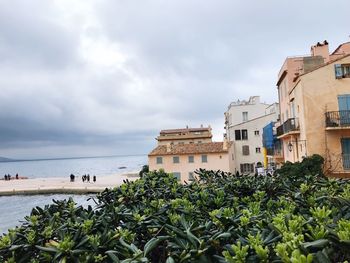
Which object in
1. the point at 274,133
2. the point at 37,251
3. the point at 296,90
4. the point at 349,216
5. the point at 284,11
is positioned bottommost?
the point at 37,251

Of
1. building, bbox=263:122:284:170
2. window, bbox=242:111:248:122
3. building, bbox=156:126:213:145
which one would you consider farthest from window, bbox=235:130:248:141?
building, bbox=156:126:213:145

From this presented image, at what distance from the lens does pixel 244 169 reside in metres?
47.2

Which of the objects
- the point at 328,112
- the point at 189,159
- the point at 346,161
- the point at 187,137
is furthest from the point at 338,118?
the point at 187,137

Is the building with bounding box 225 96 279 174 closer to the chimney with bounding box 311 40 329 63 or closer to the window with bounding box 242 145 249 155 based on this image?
the window with bounding box 242 145 249 155

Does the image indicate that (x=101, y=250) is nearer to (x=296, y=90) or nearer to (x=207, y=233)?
(x=207, y=233)

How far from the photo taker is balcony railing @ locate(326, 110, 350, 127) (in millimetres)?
20547

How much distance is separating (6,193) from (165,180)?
46.4 metres

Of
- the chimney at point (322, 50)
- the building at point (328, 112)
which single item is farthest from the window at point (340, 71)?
the chimney at point (322, 50)

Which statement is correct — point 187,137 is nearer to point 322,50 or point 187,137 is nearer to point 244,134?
point 244,134

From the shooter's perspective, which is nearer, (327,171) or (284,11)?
(284,11)

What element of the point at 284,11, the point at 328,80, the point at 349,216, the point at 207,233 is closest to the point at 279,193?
the point at 349,216

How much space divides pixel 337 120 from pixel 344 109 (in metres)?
1.02

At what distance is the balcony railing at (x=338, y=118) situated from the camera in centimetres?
2055

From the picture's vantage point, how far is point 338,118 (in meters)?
20.8
